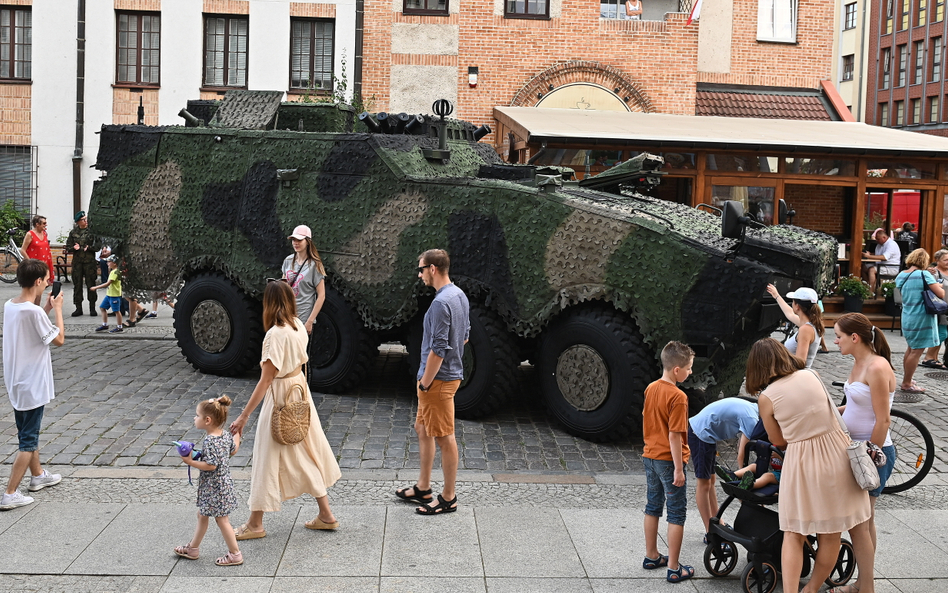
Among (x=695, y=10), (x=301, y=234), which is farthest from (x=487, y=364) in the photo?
(x=695, y=10)

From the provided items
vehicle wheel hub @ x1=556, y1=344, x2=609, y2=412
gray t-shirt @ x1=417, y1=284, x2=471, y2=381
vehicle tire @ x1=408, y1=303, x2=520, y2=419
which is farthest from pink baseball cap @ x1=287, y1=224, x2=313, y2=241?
gray t-shirt @ x1=417, y1=284, x2=471, y2=381

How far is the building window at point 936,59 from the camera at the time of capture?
53.7m

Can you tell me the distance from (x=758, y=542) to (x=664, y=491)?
1.84ft

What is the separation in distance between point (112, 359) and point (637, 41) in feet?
44.9

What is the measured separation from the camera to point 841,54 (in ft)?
203

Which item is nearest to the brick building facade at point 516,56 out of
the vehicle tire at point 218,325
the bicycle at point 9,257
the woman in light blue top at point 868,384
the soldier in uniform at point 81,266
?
the soldier in uniform at point 81,266

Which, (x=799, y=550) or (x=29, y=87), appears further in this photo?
(x=29, y=87)

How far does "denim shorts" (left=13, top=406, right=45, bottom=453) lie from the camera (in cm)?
646

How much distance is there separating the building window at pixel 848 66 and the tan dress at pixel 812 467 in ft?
203

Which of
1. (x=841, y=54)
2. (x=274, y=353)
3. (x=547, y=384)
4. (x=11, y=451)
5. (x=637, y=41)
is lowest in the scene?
(x=11, y=451)

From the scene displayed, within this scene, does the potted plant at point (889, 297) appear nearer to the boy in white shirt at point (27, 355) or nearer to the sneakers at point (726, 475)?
the sneakers at point (726, 475)

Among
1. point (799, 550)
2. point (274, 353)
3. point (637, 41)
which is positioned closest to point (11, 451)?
point (274, 353)

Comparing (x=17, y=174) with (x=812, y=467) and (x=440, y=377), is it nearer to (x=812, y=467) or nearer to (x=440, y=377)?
(x=440, y=377)

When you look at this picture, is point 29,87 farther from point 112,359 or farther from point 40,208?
point 112,359
